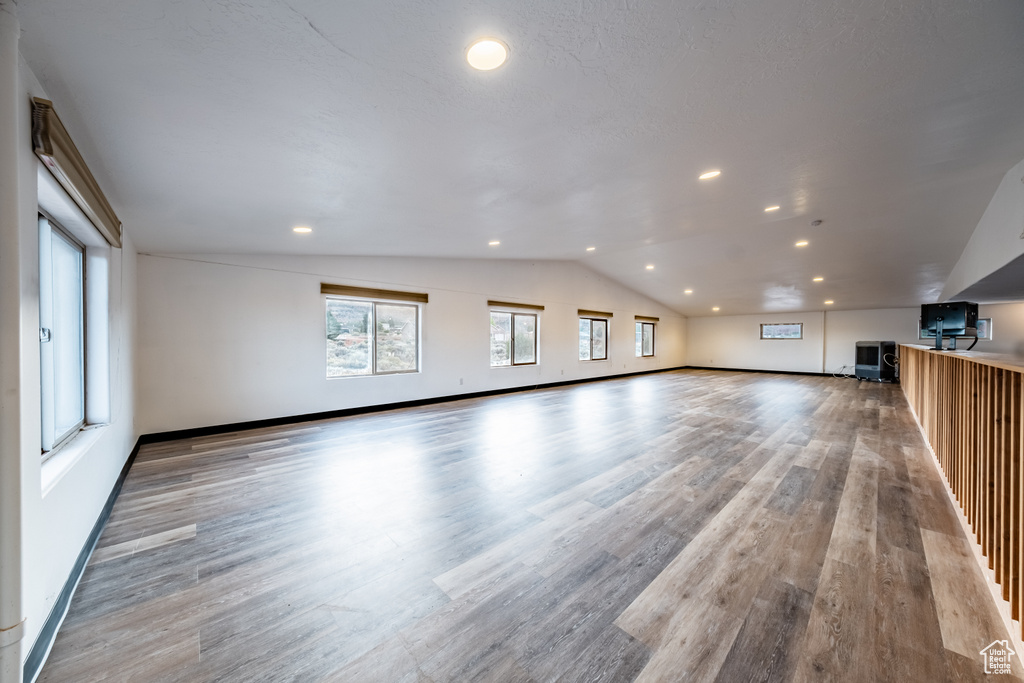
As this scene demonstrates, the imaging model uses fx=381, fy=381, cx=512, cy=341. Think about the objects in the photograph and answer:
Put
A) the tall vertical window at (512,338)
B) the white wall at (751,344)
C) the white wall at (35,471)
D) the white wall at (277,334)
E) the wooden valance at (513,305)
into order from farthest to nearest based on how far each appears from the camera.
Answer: the white wall at (751,344) → the tall vertical window at (512,338) → the wooden valance at (513,305) → the white wall at (277,334) → the white wall at (35,471)

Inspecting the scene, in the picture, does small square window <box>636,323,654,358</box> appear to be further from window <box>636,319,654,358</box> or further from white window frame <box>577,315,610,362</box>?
white window frame <box>577,315,610,362</box>

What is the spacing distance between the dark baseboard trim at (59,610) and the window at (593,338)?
28.1 ft

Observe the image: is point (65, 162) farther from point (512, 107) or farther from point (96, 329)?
point (512, 107)

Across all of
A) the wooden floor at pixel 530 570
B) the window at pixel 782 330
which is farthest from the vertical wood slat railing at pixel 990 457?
the window at pixel 782 330

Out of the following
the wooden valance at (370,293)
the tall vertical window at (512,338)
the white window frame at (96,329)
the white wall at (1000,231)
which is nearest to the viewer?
the white window frame at (96,329)

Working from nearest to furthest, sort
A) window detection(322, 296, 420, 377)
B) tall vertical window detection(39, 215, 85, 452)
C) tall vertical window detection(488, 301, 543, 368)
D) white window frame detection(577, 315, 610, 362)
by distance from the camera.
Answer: tall vertical window detection(39, 215, 85, 452)
window detection(322, 296, 420, 377)
tall vertical window detection(488, 301, 543, 368)
white window frame detection(577, 315, 610, 362)

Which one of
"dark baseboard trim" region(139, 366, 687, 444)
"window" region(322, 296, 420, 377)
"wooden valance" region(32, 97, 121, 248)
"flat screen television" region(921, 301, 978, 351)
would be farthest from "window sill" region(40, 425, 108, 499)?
"flat screen television" region(921, 301, 978, 351)

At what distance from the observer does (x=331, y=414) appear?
17.7ft

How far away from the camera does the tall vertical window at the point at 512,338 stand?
773cm

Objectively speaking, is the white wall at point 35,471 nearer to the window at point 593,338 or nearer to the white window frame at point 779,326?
the window at point 593,338

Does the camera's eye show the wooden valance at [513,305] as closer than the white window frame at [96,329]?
No

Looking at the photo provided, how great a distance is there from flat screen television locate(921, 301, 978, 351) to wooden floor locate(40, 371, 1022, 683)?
4.23 feet

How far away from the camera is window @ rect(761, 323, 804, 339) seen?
11.8 metres

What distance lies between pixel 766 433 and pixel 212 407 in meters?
6.56
